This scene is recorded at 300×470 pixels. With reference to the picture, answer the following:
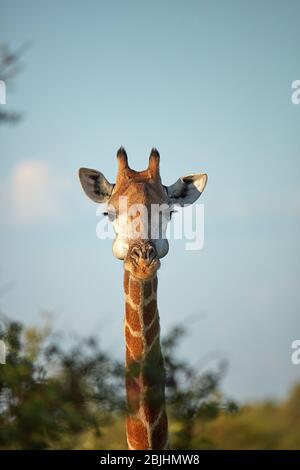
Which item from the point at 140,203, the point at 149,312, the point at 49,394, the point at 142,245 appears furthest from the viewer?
the point at 140,203

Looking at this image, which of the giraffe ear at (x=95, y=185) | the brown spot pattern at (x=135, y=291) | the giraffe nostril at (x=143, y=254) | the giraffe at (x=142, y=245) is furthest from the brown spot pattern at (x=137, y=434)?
the giraffe ear at (x=95, y=185)

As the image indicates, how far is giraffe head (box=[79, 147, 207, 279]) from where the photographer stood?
19.4 ft

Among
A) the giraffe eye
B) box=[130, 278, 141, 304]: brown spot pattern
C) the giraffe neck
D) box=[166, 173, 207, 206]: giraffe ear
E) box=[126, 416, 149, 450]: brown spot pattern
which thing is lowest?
box=[126, 416, 149, 450]: brown spot pattern

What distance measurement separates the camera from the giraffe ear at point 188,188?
7.41 m

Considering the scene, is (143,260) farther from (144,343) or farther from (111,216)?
(111,216)

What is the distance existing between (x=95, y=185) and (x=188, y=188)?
1.04 meters

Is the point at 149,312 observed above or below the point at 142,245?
below

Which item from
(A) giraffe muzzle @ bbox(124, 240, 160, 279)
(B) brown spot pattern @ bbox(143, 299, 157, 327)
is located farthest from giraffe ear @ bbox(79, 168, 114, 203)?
(B) brown spot pattern @ bbox(143, 299, 157, 327)

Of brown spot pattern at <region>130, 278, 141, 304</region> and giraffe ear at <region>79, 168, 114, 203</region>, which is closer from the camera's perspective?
brown spot pattern at <region>130, 278, 141, 304</region>

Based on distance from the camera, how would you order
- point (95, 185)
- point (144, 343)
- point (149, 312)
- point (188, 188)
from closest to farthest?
point (144, 343) → point (149, 312) → point (95, 185) → point (188, 188)

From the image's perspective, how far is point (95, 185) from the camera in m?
7.24
